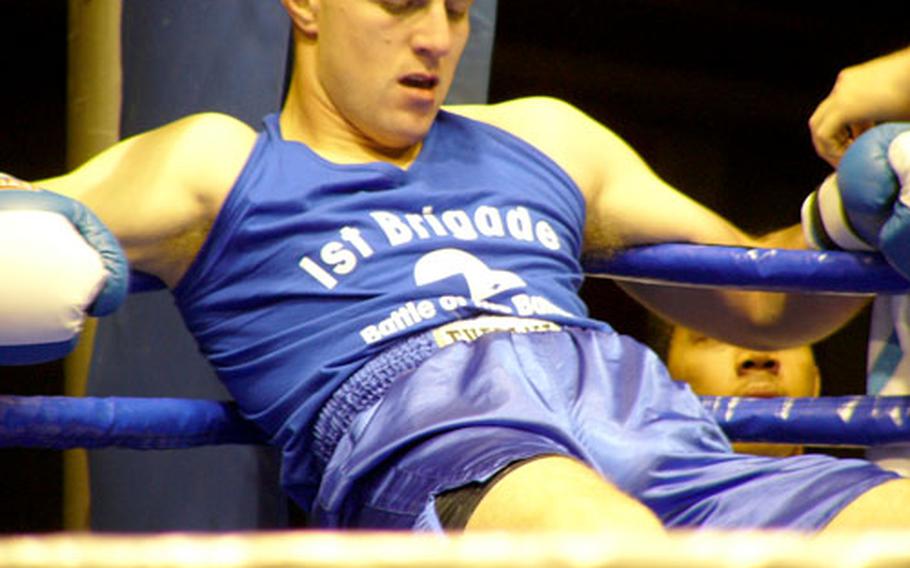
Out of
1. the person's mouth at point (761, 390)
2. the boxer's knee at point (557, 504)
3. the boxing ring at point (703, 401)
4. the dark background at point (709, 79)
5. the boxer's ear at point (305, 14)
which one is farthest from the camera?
the dark background at point (709, 79)

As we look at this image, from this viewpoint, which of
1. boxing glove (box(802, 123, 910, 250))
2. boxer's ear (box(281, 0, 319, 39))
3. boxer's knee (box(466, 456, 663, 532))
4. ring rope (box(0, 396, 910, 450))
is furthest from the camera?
boxer's ear (box(281, 0, 319, 39))

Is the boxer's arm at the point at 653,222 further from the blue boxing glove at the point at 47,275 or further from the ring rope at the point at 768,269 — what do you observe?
the blue boxing glove at the point at 47,275

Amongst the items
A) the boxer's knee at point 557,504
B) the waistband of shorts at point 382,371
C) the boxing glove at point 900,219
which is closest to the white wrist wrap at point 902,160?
the boxing glove at point 900,219

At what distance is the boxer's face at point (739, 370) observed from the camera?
1823mm

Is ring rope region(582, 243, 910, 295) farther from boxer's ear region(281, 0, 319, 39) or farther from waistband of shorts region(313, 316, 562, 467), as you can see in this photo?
boxer's ear region(281, 0, 319, 39)

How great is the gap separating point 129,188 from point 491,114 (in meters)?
0.38

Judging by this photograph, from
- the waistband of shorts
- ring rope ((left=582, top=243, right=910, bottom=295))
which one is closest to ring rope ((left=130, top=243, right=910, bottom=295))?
ring rope ((left=582, top=243, right=910, bottom=295))

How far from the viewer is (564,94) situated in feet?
8.68

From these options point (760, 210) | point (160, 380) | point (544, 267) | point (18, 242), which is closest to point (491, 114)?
point (544, 267)

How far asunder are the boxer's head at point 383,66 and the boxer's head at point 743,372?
82cm

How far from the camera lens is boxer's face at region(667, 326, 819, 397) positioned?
1.82 meters

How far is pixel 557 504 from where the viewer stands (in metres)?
0.71

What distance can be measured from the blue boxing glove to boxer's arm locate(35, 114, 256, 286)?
124mm

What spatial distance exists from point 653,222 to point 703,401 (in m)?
0.18
